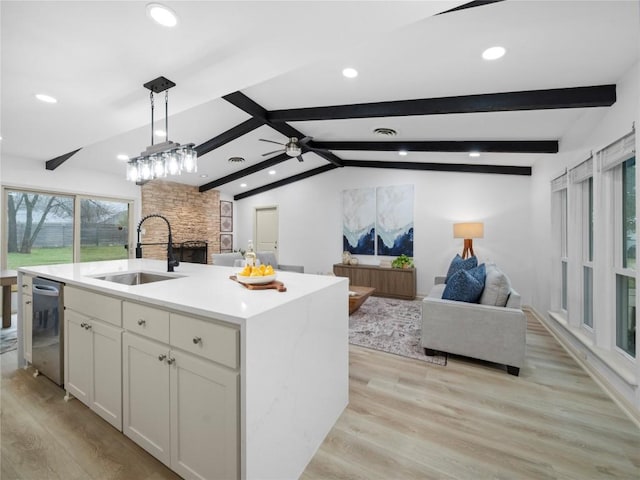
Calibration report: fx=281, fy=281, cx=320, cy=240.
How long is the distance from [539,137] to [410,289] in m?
2.96

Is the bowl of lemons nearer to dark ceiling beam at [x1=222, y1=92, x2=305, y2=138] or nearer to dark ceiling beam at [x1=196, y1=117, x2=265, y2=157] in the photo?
dark ceiling beam at [x1=222, y1=92, x2=305, y2=138]

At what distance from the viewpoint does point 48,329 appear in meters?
2.18

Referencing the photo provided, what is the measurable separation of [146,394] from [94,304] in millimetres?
717

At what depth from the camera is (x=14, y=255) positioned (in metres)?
4.25

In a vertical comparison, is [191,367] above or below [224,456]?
above

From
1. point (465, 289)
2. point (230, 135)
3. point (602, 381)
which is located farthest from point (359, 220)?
point (602, 381)

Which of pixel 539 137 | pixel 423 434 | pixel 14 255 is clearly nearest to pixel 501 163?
pixel 539 137

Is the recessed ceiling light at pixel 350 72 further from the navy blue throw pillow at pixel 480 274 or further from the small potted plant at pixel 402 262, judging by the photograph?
the small potted plant at pixel 402 262

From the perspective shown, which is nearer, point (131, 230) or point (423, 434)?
point (423, 434)

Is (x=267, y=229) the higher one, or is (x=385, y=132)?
(x=385, y=132)

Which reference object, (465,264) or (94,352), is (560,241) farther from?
(94,352)

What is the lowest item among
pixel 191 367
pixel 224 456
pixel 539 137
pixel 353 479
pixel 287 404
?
pixel 353 479

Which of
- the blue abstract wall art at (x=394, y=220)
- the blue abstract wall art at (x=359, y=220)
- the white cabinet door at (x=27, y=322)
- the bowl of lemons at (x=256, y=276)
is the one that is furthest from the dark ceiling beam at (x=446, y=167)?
the white cabinet door at (x=27, y=322)

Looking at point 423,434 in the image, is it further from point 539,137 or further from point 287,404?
point 539,137
